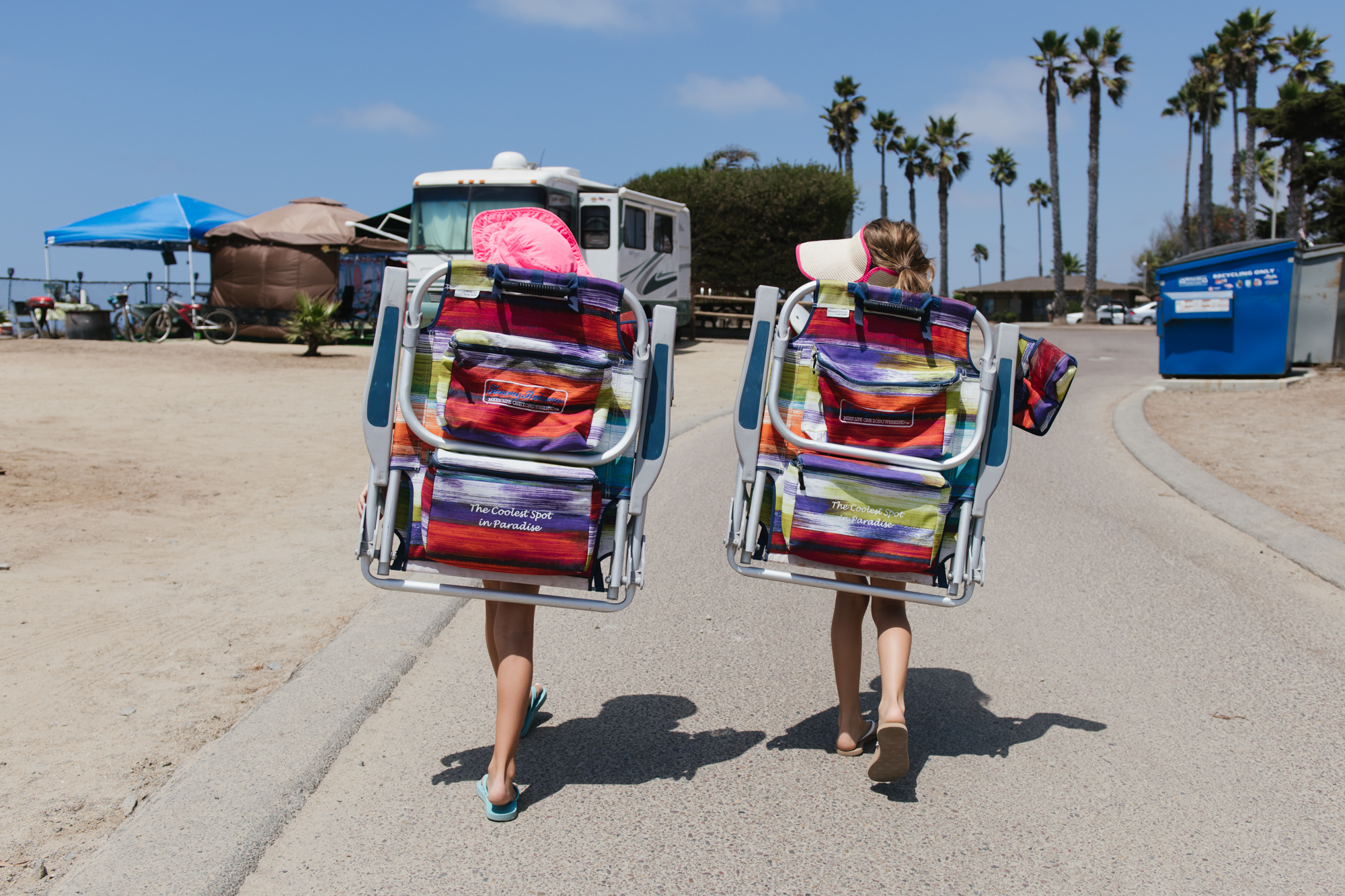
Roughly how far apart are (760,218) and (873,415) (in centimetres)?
3036

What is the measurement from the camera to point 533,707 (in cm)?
351

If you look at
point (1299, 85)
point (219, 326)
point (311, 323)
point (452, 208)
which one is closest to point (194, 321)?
point (219, 326)

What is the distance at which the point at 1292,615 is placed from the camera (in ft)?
15.5

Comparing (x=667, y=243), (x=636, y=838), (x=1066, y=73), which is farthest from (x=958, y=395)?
(x=1066, y=73)

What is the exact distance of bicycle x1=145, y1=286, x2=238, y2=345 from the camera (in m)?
22.2

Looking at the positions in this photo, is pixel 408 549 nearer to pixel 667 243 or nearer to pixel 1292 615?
pixel 1292 615

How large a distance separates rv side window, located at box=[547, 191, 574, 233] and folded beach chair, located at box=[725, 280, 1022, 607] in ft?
48.4

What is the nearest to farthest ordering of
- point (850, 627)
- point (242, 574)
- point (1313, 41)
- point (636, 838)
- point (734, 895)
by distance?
point (734, 895), point (636, 838), point (850, 627), point (242, 574), point (1313, 41)

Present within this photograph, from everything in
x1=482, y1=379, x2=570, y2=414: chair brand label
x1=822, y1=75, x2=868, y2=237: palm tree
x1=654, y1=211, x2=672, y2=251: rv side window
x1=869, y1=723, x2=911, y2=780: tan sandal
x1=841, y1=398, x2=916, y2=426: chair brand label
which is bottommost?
x1=869, y1=723, x2=911, y2=780: tan sandal

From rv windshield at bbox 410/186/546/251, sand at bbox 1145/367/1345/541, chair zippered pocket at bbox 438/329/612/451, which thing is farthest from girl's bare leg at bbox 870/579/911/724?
rv windshield at bbox 410/186/546/251

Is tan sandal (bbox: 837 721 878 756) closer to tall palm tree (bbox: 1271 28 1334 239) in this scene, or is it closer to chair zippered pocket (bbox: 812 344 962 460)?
chair zippered pocket (bbox: 812 344 962 460)

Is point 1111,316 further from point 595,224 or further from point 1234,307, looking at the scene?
point 1234,307

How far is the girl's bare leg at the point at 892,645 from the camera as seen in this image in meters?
3.02

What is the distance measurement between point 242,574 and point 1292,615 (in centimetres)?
518
